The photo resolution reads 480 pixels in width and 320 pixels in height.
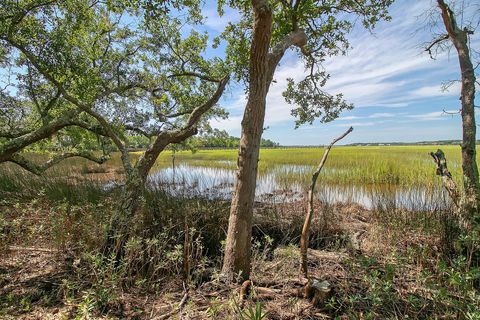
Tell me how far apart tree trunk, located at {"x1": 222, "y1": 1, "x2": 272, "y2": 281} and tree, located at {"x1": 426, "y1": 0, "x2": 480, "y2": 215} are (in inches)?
131

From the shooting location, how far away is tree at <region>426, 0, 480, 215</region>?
12.7 ft

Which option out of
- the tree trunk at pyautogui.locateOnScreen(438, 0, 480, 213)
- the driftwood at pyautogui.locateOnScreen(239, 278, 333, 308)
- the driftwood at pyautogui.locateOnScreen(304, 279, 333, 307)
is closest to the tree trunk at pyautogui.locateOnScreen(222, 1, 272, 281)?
the driftwood at pyautogui.locateOnScreen(239, 278, 333, 308)

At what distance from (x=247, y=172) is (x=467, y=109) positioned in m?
3.71

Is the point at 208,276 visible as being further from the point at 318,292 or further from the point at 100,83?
the point at 100,83

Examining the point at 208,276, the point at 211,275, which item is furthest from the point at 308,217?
the point at 208,276

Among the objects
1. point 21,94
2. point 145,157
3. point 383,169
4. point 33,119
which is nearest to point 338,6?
point 145,157

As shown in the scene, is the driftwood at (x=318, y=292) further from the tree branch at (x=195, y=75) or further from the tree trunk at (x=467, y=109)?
the tree branch at (x=195, y=75)

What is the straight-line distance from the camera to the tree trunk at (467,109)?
3877mm

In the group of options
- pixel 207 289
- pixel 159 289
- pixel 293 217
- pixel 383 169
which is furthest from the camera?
pixel 383 169

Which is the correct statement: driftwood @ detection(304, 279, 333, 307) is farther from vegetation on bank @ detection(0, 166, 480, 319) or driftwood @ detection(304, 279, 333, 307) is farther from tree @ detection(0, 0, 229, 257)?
tree @ detection(0, 0, 229, 257)

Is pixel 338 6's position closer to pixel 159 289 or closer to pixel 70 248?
pixel 159 289

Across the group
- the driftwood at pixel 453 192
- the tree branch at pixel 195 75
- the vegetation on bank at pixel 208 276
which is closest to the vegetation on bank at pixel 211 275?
the vegetation on bank at pixel 208 276

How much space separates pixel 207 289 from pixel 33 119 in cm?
756

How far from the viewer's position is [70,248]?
386 centimetres
